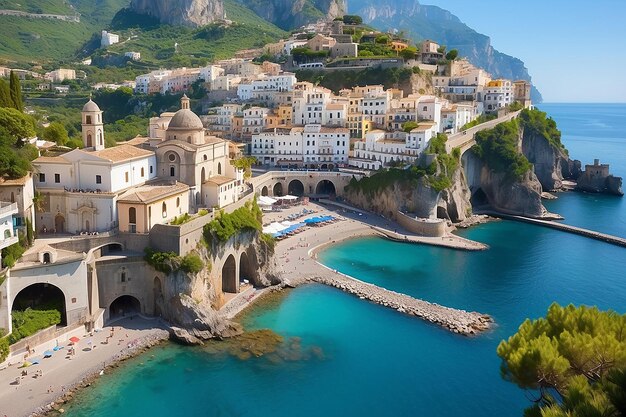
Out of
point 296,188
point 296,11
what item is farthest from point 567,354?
point 296,11

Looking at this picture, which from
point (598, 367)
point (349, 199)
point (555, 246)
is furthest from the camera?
point (349, 199)

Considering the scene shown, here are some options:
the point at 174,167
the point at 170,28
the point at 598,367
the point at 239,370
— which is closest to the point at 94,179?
the point at 174,167

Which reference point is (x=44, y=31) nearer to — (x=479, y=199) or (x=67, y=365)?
(x=479, y=199)

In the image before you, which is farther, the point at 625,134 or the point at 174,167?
the point at 625,134

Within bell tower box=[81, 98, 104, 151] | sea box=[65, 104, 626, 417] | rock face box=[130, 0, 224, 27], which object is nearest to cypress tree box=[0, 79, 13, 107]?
bell tower box=[81, 98, 104, 151]

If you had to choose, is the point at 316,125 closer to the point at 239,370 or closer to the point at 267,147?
the point at 267,147

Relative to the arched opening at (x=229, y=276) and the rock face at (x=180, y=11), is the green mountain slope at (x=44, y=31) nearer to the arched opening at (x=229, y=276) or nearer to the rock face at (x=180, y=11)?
the rock face at (x=180, y=11)
